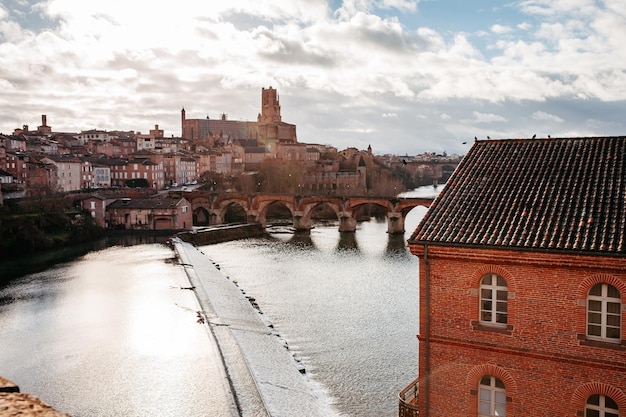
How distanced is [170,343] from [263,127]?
404ft

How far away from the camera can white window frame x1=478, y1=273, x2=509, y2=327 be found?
1033 centimetres

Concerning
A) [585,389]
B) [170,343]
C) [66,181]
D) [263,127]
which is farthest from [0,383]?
[263,127]

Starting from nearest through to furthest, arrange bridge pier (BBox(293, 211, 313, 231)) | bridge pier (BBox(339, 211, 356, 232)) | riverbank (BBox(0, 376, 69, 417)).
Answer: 1. riverbank (BBox(0, 376, 69, 417))
2. bridge pier (BBox(339, 211, 356, 232))
3. bridge pier (BBox(293, 211, 313, 231))

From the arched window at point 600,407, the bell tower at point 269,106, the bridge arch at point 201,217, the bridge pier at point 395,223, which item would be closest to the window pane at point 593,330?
the arched window at point 600,407

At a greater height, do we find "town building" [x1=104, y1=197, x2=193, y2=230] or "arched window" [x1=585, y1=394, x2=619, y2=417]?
"town building" [x1=104, y1=197, x2=193, y2=230]

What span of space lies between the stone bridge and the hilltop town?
13.2m

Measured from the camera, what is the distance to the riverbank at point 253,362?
15.7 m

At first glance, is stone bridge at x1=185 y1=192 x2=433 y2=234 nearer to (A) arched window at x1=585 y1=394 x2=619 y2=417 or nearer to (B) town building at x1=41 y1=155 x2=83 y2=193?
(B) town building at x1=41 y1=155 x2=83 y2=193

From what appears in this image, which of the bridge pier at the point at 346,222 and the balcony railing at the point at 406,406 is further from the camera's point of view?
the bridge pier at the point at 346,222

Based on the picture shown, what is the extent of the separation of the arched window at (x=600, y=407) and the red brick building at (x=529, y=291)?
0.05 feet

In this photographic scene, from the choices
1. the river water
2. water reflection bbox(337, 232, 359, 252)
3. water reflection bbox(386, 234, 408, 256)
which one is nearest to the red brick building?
the river water

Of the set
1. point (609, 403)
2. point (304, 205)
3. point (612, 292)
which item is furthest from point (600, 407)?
point (304, 205)

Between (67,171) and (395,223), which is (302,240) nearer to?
(395,223)

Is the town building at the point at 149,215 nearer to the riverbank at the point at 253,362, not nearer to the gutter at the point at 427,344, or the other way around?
the riverbank at the point at 253,362
